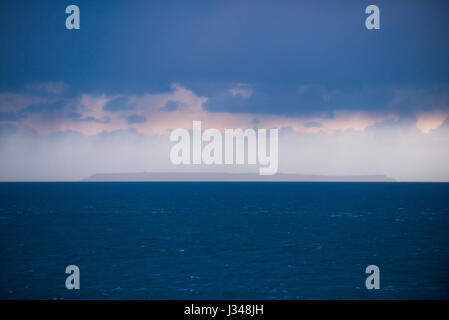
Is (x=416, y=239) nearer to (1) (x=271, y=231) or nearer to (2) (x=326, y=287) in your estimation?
(1) (x=271, y=231)

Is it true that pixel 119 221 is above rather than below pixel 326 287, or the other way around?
above

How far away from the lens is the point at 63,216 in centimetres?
6906

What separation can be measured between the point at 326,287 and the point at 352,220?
127 feet

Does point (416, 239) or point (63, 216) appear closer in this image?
point (416, 239)

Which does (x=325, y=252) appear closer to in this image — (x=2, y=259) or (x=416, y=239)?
(x=416, y=239)

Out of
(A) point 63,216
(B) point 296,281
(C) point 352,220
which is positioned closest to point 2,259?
(B) point 296,281

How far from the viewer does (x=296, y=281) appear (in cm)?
2653

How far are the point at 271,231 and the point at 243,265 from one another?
64.2ft

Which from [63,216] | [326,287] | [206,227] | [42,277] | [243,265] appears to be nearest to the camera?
[326,287]

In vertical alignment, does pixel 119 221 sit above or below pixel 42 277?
above
